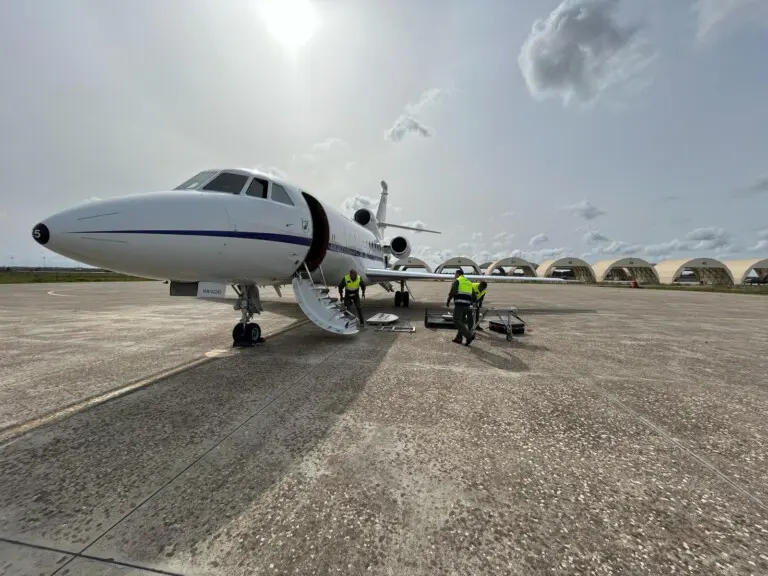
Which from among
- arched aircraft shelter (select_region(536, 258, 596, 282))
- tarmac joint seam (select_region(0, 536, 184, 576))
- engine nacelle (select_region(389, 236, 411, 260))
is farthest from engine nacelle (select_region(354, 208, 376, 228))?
arched aircraft shelter (select_region(536, 258, 596, 282))

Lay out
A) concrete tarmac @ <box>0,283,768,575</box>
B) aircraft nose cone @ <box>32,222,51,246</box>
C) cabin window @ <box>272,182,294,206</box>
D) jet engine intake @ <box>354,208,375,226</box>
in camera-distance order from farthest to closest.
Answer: jet engine intake @ <box>354,208,375,226</box>
cabin window @ <box>272,182,294,206</box>
aircraft nose cone @ <box>32,222,51,246</box>
concrete tarmac @ <box>0,283,768,575</box>

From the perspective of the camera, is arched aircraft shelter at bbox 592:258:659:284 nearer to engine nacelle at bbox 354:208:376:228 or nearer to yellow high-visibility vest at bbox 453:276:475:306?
engine nacelle at bbox 354:208:376:228

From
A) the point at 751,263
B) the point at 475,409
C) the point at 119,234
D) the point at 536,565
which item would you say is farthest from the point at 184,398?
the point at 751,263

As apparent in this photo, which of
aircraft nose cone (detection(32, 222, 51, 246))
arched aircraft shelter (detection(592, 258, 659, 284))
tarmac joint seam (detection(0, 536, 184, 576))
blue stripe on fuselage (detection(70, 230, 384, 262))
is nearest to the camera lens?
tarmac joint seam (detection(0, 536, 184, 576))

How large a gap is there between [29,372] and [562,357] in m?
8.03

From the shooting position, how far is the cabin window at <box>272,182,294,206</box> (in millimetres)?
6105

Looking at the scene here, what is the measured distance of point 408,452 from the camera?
2635 millimetres

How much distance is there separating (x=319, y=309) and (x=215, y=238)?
2.67 m

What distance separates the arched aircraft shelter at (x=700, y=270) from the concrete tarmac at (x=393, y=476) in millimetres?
69497

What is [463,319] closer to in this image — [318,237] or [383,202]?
[318,237]

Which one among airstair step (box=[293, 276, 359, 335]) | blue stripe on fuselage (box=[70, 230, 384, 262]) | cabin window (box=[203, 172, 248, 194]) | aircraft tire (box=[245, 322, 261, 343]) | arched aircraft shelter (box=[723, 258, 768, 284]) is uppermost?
arched aircraft shelter (box=[723, 258, 768, 284])

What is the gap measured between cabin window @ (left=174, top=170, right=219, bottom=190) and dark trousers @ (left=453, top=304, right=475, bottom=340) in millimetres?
4968

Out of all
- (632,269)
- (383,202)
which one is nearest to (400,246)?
(383,202)

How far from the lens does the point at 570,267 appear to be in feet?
215
